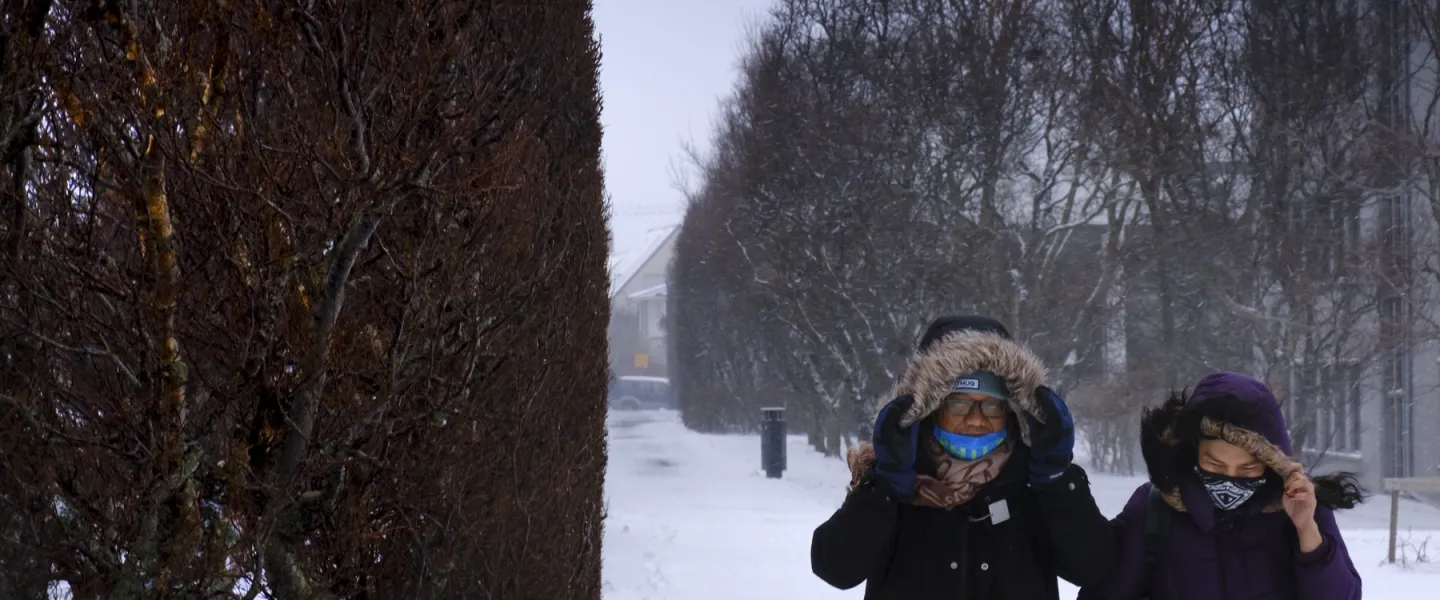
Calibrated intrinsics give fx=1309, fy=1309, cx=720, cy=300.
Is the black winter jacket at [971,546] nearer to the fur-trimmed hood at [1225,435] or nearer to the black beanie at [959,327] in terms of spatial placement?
the fur-trimmed hood at [1225,435]

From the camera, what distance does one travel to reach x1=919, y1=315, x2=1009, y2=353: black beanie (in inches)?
142

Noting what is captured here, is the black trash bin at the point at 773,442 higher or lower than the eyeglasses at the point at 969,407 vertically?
lower

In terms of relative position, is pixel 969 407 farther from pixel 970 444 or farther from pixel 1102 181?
pixel 1102 181

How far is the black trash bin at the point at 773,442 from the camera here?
23562 millimetres

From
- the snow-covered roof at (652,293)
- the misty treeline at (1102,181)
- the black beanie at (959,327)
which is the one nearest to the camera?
the black beanie at (959,327)

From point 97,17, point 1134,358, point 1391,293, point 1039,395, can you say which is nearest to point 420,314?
point 97,17

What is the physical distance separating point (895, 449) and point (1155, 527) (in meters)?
0.69

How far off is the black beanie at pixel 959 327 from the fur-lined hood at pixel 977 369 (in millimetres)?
109

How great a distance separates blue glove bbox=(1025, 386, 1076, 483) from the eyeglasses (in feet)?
0.39

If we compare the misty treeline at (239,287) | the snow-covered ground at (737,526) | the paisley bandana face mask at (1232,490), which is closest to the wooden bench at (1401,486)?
the snow-covered ground at (737,526)

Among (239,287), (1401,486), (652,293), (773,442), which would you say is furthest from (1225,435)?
(652,293)

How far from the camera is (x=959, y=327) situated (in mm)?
3637

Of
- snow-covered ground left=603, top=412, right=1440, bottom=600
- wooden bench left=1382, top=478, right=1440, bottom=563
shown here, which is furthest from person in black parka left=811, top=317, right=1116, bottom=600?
wooden bench left=1382, top=478, right=1440, bottom=563

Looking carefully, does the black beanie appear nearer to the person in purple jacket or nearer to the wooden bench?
the person in purple jacket
